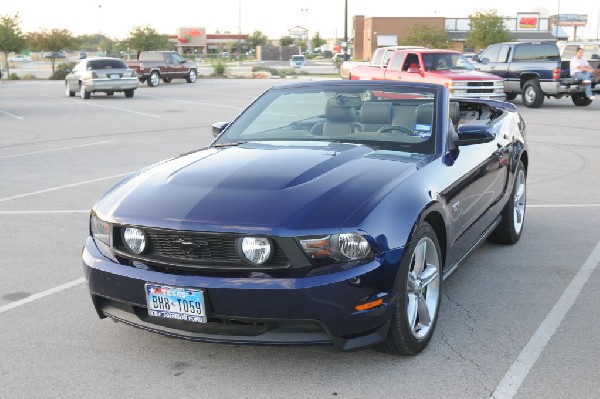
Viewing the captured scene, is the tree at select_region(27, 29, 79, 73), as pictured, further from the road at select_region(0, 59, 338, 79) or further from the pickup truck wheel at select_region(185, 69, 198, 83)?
the pickup truck wheel at select_region(185, 69, 198, 83)

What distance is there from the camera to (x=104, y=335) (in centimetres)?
460

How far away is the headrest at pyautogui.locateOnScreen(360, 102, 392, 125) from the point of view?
5285mm

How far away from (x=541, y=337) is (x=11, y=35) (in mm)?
53030

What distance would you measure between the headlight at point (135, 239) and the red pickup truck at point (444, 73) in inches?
675

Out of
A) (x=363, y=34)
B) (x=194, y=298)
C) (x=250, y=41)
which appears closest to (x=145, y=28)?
(x=363, y=34)

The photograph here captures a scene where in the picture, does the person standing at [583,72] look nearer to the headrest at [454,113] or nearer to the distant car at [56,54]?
the headrest at [454,113]

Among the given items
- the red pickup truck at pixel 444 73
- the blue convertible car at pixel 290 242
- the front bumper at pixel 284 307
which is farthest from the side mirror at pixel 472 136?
the red pickup truck at pixel 444 73

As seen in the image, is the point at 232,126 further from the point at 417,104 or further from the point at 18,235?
the point at 18,235

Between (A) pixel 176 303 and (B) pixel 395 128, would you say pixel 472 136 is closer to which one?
(B) pixel 395 128

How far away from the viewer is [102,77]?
2877 cm

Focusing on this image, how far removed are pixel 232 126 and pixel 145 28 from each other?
57383 millimetres

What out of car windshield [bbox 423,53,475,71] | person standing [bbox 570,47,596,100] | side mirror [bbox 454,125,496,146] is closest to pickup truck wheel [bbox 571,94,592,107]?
person standing [bbox 570,47,596,100]

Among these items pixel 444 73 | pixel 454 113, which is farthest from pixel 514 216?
pixel 444 73

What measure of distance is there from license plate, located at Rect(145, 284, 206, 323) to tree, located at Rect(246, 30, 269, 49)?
478 feet
